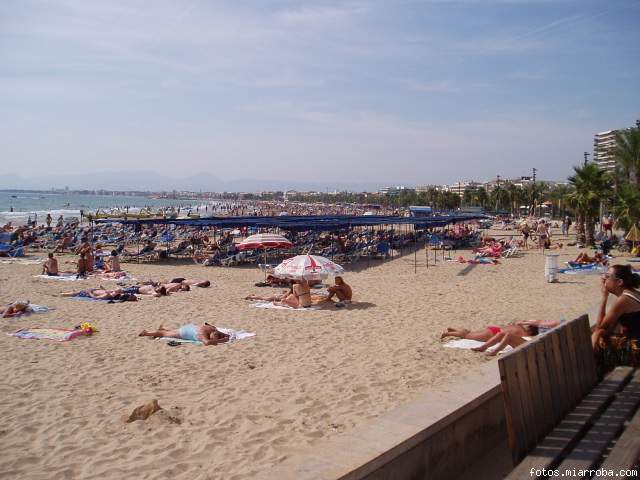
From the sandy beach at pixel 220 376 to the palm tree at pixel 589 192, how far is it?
48.4 ft

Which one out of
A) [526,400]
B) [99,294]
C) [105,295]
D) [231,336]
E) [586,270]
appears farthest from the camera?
[586,270]

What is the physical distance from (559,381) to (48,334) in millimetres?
7150

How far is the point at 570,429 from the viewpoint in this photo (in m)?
3.09

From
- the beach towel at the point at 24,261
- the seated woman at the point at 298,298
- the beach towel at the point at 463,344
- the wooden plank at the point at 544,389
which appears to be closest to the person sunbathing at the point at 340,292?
the seated woman at the point at 298,298

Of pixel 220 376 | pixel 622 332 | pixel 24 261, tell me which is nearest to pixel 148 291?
pixel 220 376

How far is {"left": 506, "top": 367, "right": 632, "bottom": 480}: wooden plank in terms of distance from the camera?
8.64 feet

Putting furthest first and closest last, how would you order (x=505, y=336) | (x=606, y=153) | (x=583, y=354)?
(x=606, y=153) < (x=505, y=336) < (x=583, y=354)

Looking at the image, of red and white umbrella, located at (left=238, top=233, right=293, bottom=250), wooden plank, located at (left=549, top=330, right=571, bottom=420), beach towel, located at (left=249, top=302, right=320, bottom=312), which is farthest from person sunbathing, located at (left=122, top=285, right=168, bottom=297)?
wooden plank, located at (left=549, top=330, right=571, bottom=420)

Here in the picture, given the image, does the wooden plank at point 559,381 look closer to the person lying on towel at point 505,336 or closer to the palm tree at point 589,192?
the person lying on towel at point 505,336

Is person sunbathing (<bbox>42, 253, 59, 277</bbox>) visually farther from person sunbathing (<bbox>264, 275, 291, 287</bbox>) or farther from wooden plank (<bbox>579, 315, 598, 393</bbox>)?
wooden plank (<bbox>579, 315, 598, 393</bbox>)

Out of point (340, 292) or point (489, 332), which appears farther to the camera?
point (340, 292)

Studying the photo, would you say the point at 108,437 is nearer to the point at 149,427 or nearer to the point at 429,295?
the point at 149,427

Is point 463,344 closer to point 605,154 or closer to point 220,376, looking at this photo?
point 220,376

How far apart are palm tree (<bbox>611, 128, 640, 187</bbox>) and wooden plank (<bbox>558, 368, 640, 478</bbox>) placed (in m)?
25.3
